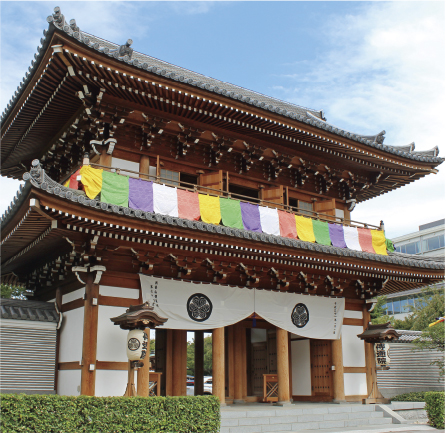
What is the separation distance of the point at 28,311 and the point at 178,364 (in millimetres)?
4862

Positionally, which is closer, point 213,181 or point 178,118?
point 178,118

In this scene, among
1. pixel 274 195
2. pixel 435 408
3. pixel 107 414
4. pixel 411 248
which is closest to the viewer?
pixel 107 414

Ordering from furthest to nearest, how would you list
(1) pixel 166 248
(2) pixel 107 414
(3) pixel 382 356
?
(3) pixel 382 356 < (1) pixel 166 248 < (2) pixel 107 414

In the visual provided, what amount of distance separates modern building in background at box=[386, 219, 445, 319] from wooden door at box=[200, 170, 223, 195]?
43.4 meters

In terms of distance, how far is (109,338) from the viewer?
39.5 feet

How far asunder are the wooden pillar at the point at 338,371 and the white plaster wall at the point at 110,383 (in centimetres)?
722

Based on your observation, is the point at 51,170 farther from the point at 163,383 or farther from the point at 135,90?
A: the point at 163,383

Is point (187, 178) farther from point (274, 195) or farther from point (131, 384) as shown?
point (131, 384)

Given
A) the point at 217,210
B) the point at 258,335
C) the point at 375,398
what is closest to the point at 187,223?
the point at 217,210

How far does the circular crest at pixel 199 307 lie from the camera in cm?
1334

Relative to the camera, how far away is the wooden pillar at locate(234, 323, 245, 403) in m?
16.0

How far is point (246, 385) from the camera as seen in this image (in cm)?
1634

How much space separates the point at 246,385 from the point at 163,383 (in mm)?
2884

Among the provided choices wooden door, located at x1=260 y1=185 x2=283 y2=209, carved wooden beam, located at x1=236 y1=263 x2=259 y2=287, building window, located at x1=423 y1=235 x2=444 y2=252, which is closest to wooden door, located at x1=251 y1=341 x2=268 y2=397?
carved wooden beam, located at x1=236 y1=263 x2=259 y2=287
